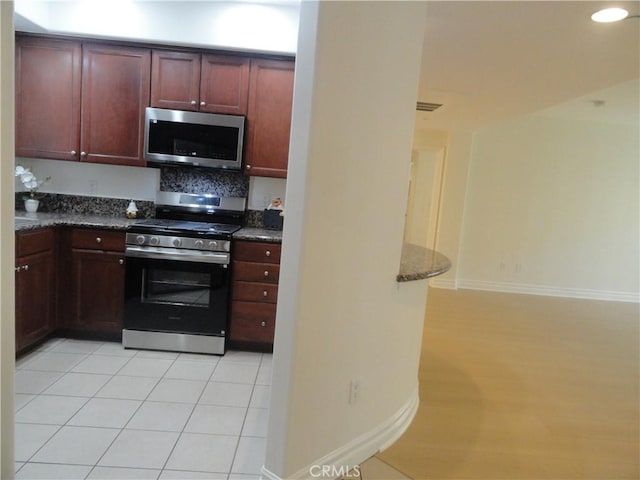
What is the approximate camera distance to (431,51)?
8.67 ft

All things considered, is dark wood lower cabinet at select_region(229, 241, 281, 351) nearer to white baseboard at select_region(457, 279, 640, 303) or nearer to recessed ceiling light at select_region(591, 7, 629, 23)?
recessed ceiling light at select_region(591, 7, 629, 23)

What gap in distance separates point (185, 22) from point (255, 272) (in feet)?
6.44

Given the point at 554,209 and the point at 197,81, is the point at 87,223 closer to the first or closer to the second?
the point at 197,81

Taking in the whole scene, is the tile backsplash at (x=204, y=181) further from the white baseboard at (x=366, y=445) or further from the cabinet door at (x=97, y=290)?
the white baseboard at (x=366, y=445)

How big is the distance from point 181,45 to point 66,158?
127 cm

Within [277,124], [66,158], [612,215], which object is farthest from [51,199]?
[612,215]

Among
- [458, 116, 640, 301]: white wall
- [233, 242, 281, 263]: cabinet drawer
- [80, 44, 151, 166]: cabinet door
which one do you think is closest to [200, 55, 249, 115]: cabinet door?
[80, 44, 151, 166]: cabinet door

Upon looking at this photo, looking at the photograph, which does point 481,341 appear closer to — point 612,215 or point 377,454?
point 377,454

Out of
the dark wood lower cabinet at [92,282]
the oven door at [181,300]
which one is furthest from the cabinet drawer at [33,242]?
the oven door at [181,300]

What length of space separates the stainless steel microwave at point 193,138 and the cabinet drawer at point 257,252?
25.5 inches

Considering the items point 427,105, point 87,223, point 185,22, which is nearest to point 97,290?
point 87,223

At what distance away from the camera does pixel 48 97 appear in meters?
3.08

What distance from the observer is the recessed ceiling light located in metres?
1.95

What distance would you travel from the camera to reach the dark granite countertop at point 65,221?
8.64 ft
